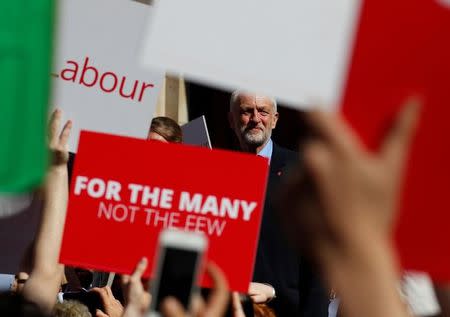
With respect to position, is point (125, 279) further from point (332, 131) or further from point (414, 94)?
point (332, 131)

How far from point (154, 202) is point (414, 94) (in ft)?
5.39

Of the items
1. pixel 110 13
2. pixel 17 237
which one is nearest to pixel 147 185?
pixel 17 237

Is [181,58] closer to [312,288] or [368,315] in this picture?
[368,315]

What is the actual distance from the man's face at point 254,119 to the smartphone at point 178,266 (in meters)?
3.54

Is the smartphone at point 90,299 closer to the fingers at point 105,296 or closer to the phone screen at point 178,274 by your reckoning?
the fingers at point 105,296

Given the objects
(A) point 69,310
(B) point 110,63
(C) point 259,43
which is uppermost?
(B) point 110,63

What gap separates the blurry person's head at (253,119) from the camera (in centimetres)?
Result: 550

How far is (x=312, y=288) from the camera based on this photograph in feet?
16.3

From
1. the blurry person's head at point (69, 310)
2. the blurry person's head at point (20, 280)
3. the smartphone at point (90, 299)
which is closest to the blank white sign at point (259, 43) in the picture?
the blurry person's head at point (69, 310)

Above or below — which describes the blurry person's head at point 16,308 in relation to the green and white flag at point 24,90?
below

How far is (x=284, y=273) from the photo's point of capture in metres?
4.89

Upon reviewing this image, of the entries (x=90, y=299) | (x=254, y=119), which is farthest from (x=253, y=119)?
(x=90, y=299)

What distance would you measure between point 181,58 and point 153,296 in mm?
467

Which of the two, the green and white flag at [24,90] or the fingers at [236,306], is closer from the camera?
the green and white flag at [24,90]
